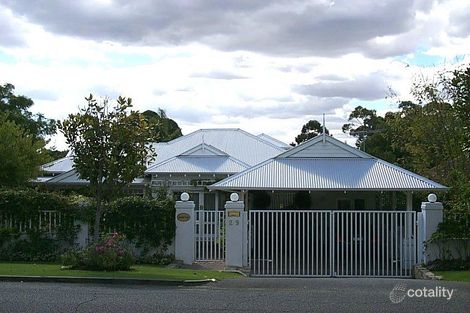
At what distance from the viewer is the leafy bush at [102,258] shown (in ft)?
62.0

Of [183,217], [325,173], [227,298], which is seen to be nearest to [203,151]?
[325,173]

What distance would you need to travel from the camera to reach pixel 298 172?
1117 inches

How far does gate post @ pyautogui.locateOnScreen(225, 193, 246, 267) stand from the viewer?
22.4m

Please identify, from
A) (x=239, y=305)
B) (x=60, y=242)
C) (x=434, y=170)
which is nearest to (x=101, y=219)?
(x=60, y=242)

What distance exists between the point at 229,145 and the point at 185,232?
1869 centimetres

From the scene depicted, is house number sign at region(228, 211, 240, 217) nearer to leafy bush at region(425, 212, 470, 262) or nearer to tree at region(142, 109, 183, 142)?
leafy bush at region(425, 212, 470, 262)

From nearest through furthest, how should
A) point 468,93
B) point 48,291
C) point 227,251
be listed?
point 48,291
point 468,93
point 227,251

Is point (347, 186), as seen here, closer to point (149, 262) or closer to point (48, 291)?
point (149, 262)

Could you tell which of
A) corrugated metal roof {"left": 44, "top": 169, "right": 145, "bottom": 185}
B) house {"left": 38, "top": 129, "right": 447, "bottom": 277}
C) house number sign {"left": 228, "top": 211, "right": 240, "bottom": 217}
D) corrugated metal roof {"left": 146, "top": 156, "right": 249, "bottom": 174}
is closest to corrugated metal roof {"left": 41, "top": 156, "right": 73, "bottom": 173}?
corrugated metal roof {"left": 44, "top": 169, "right": 145, "bottom": 185}

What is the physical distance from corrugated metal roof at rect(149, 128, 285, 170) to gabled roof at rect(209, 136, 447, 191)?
8.03m

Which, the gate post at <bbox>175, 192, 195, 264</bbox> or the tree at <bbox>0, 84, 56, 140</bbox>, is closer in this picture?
the gate post at <bbox>175, 192, 195, 264</bbox>

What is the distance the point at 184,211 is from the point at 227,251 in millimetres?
1981

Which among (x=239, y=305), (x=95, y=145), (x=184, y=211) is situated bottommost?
(x=239, y=305)

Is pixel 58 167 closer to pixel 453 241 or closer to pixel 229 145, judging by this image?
pixel 229 145
